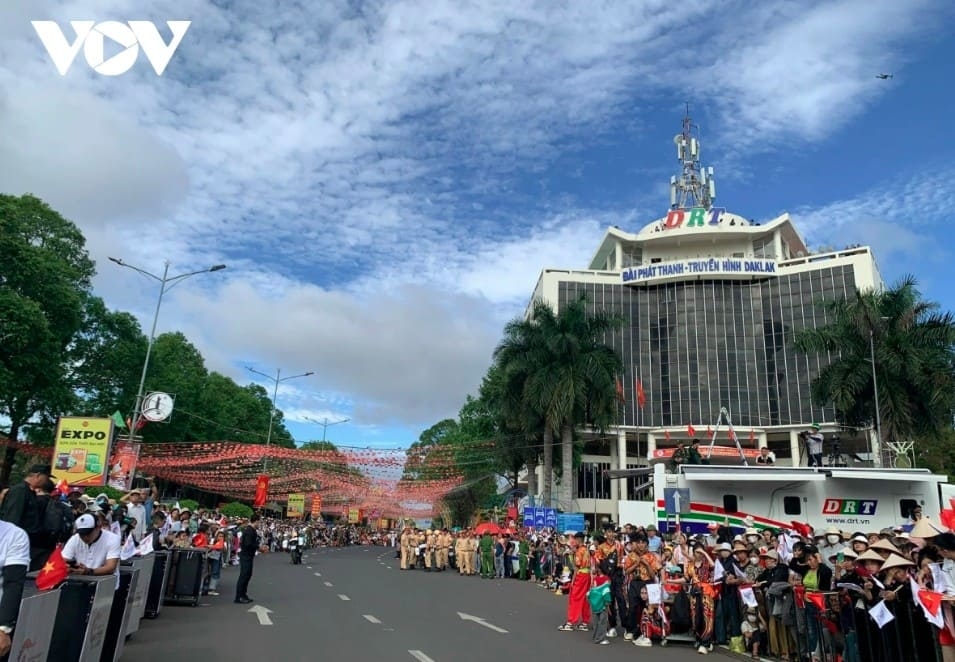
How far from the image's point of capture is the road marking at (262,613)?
41.6 ft

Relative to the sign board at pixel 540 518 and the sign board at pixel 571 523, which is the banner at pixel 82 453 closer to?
the sign board at pixel 571 523

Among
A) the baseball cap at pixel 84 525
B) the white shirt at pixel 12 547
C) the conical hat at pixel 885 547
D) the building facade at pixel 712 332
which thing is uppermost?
the building facade at pixel 712 332

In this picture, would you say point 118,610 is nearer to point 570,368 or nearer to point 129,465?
point 129,465

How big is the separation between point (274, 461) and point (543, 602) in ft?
138

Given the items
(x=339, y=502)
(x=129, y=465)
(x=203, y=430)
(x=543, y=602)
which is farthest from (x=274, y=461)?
(x=543, y=602)

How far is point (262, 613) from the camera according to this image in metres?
13.8

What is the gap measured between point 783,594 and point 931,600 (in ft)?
10.2

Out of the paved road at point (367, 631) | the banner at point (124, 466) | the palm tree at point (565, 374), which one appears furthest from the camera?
the palm tree at point (565, 374)

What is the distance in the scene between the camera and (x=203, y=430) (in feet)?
174

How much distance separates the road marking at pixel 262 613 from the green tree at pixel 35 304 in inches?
828

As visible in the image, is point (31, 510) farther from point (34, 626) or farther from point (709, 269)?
point (709, 269)

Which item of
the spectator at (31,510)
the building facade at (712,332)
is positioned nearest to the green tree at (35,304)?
the spectator at (31,510)

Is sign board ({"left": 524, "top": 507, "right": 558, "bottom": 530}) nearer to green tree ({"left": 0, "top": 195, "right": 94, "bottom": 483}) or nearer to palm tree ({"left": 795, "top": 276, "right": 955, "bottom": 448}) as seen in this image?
palm tree ({"left": 795, "top": 276, "right": 955, "bottom": 448})

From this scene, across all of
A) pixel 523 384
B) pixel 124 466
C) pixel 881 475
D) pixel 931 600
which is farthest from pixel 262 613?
pixel 523 384
